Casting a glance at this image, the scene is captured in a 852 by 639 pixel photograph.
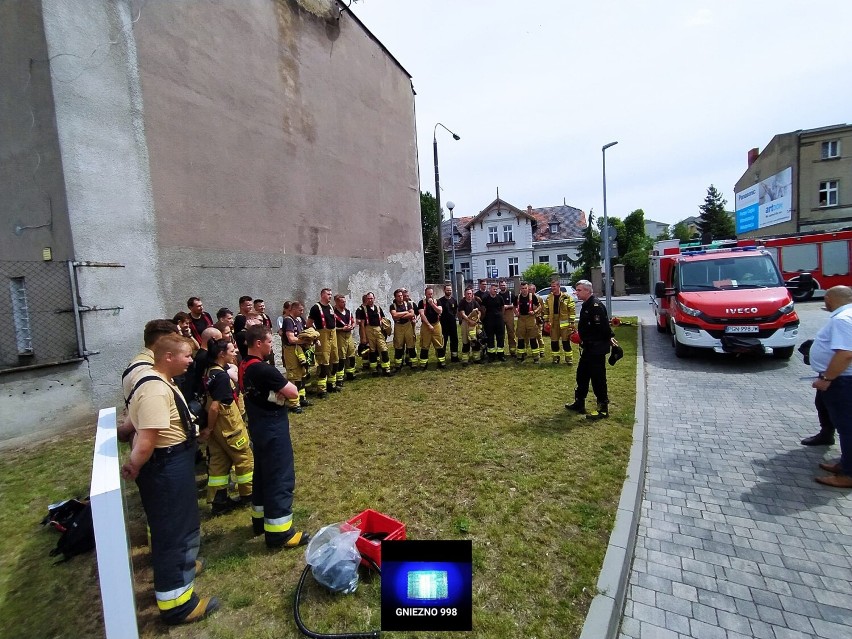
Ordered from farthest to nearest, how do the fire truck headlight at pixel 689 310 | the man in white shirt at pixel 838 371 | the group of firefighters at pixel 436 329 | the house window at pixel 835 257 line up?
the house window at pixel 835 257, the fire truck headlight at pixel 689 310, the group of firefighters at pixel 436 329, the man in white shirt at pixel 838 371

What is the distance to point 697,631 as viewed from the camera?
257cm

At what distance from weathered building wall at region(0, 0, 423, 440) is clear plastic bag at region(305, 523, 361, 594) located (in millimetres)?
5720

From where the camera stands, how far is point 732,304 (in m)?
8.39

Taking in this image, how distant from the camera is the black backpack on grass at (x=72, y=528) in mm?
3535

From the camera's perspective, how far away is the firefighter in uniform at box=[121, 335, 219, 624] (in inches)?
102

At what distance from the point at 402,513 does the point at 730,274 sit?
31.2ft

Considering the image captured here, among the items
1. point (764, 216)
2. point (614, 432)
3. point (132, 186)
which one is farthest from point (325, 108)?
point (764, 216)

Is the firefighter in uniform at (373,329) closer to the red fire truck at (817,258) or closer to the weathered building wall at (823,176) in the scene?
the red fire truck at (817,258)

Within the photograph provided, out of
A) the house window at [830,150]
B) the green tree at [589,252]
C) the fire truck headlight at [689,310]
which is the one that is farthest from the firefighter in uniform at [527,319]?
the house window at [830,150]

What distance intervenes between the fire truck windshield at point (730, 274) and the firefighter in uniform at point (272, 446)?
959 centimetres

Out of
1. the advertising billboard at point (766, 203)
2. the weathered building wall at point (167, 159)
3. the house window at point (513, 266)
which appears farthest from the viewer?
the house window at point (513, 266)

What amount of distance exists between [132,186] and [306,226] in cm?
415

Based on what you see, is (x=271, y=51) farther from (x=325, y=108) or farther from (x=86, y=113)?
(x=86, y=113)

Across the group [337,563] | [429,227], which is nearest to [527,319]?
[337,563]
